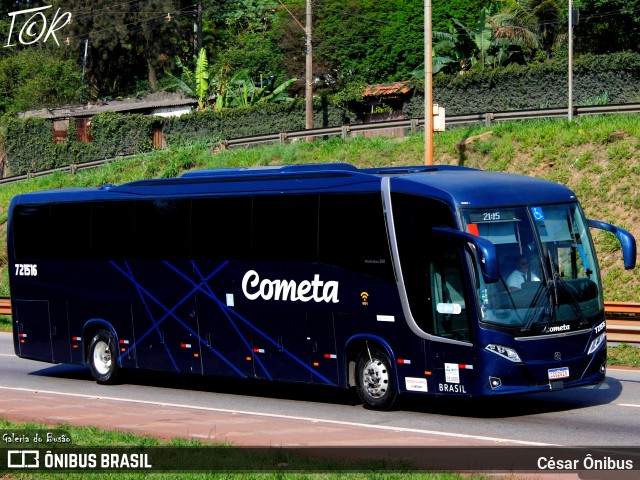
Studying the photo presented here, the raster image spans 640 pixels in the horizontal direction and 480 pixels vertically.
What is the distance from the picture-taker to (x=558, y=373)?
49.1 ft

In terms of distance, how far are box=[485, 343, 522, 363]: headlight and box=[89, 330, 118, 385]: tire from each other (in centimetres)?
856

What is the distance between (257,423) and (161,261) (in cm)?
530

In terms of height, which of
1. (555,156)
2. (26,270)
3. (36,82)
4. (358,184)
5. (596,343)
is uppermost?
(36,82)

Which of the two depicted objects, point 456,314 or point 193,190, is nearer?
point 456,314

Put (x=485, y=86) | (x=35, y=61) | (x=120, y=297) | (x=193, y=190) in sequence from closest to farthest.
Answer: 1. (x=193, y=190)
2. (x=120, y=297)
3. (x=485, y=86)
4. (x=35, y=61)

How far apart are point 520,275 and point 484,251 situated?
104 centimetres

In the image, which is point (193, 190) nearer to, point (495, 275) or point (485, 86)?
point (495, 275)

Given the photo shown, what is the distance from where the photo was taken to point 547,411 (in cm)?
1579

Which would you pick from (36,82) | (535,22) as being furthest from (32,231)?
(36,82)

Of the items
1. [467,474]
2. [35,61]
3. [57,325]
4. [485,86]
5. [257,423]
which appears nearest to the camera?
[467,474]

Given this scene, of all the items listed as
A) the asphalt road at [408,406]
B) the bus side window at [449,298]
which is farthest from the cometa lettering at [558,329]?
the asphalt road at [408,406]

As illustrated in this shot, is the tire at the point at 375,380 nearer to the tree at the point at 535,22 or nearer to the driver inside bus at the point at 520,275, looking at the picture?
the driver inside bus at the point at 520,275

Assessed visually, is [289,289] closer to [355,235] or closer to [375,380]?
[355,235]

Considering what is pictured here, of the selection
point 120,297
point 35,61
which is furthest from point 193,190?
point 35,61
